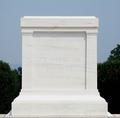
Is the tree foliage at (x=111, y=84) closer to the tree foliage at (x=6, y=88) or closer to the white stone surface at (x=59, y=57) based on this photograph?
the tree foliage at (x=6, y=88)

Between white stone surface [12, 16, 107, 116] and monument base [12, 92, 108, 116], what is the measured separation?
1.03ft

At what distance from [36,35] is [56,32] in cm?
71

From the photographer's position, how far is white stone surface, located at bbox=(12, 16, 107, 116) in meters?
16.0

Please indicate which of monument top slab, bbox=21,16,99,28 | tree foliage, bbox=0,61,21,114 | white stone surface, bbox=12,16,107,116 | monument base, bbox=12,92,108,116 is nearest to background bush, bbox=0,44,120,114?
tree foliage, bbox=0,61,21,114

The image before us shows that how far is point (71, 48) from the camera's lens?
1608cm

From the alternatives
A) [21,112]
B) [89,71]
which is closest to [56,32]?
[89,71]

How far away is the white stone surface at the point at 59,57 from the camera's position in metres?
16.0

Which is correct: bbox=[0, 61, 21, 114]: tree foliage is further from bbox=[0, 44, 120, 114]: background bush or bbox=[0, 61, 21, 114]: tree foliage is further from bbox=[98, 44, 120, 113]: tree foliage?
bbox=[98, 44, 120, 113]: tree foliage

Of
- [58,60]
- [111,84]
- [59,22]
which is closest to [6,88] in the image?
[111,84]

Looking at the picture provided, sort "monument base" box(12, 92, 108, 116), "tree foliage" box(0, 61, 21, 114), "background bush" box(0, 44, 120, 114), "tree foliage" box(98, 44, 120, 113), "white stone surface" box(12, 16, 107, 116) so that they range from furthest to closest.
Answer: "tree foliage" box(0, 61, 21, 114), "background bush" box(0, 44, 120, 114), "tree foliage" box(98, 44, 120, 113), "white stone surface" box(12, 16, 107, 116), "monument base" box(12, 92, 108, 116)

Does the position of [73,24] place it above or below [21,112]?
above

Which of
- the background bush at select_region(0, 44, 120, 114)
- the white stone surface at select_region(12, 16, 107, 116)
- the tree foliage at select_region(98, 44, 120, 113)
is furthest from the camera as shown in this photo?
the background bush at select_region(0, 44, 120, 114)

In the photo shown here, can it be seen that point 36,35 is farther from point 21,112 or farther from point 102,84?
point 102,84

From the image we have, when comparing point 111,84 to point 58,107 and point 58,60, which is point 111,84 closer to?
point 58,60
